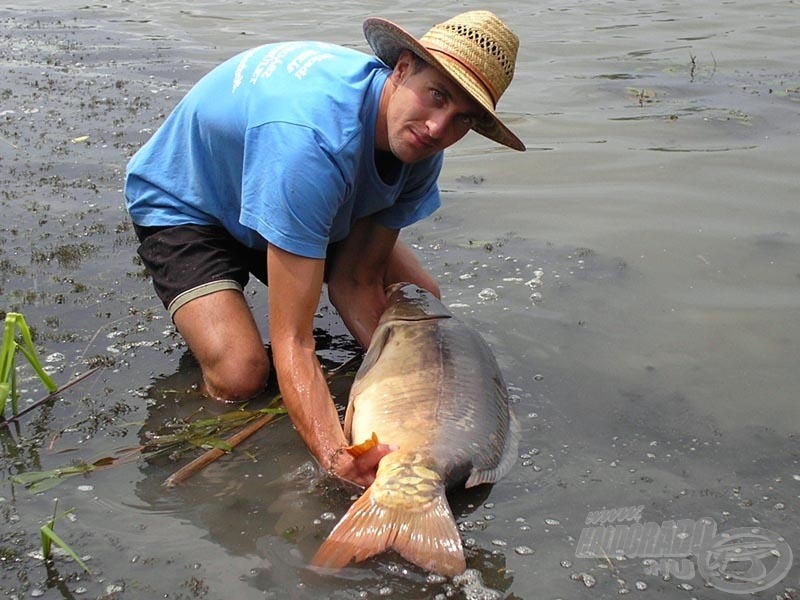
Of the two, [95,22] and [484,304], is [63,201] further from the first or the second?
[95,22]

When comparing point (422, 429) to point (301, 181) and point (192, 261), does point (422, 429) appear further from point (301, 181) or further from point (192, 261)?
point (192, 261)

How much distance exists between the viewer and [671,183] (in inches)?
274

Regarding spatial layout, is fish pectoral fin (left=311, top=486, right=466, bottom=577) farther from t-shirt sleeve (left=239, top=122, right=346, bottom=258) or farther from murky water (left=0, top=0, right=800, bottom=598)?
t-shirt sleeve (left=239, top=122, right=346, bottom=258)

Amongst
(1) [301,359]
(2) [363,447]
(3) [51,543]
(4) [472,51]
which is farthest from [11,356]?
(4) [472,51]

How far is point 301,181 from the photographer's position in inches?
145

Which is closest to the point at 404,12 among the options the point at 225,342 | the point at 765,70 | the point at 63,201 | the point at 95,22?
the point at 95,22

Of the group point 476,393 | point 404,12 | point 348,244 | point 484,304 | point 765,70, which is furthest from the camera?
point 404,12

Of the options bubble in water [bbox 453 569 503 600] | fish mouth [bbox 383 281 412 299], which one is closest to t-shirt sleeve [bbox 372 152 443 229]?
fish mouth [bbox 383 281 412 299]

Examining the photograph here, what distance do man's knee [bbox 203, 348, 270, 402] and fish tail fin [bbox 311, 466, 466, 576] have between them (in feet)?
4.34

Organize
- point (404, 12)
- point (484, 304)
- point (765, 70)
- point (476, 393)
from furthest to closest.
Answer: point (404, 12) → point (765, 70) → point (484, 304) → point (476, 393)

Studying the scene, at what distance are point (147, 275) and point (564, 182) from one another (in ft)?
10.4

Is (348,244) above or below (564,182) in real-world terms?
above

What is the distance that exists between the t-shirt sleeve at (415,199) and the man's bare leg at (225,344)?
824 mm
